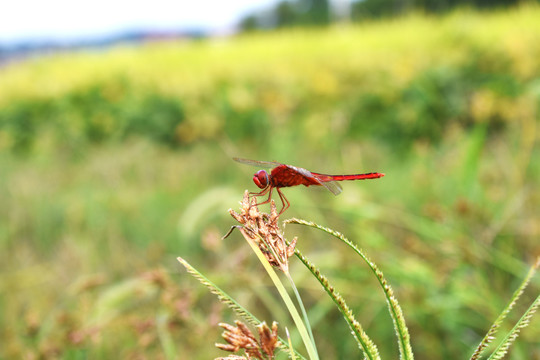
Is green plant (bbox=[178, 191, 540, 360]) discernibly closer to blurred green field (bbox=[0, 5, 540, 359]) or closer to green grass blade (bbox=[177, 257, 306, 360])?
green grass blade (bbox=[177, 257, 306, 360])

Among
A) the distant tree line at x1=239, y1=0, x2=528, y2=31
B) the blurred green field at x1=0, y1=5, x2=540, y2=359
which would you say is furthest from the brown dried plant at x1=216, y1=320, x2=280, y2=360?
the distant tree line at x1=239, y1=0, x2=528, y2=31

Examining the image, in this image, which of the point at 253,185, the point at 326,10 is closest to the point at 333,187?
the point at 253,185

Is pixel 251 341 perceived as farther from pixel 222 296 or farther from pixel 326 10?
pixel 326 10

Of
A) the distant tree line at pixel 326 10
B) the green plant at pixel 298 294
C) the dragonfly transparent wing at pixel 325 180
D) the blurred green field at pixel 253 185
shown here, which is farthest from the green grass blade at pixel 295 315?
the distant tree line at pixel 326 10

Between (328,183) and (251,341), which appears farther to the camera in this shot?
(328,183)

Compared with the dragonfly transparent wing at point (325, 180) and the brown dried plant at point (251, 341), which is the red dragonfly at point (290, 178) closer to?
the dragonfly transparent wing at point (325, 180)

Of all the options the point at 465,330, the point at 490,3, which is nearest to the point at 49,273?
the point at 465,330

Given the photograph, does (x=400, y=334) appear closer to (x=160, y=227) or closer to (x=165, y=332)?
(x=165, y=332)
